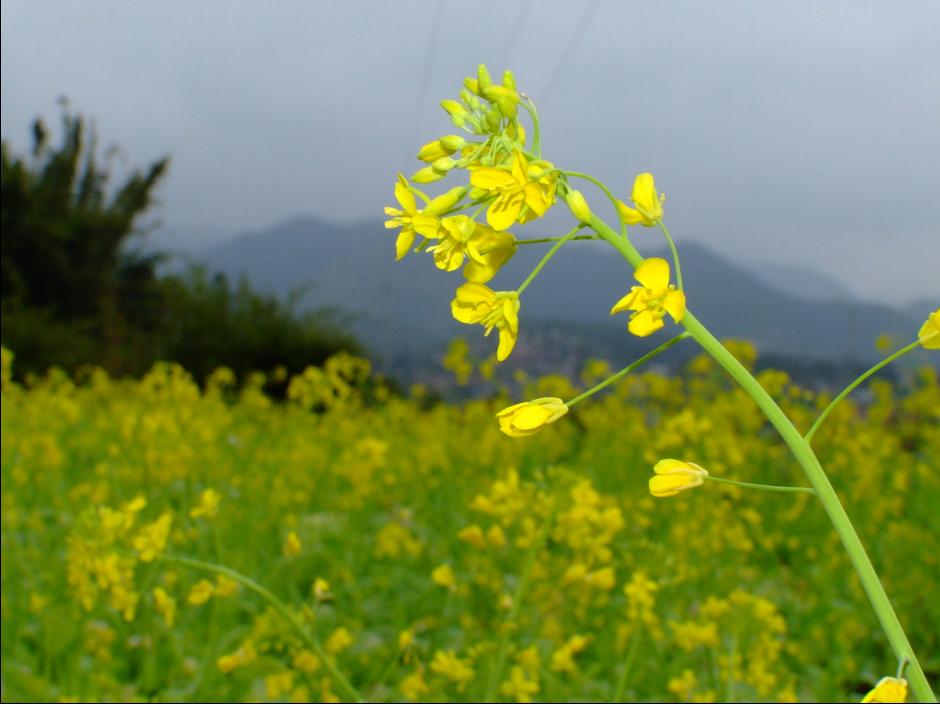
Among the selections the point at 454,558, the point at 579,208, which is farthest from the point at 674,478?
the point at 454,558

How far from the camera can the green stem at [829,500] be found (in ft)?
2.07

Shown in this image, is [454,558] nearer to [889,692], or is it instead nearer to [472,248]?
[472,248]

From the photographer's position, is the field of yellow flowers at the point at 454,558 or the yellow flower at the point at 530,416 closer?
the yellow flower at the point at 530,416

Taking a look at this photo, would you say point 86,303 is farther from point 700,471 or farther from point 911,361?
point 700,471

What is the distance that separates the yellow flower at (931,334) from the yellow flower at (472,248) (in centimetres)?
32

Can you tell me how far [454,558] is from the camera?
3836mm

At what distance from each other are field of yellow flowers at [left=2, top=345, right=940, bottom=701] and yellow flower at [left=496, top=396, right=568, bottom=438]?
90cm

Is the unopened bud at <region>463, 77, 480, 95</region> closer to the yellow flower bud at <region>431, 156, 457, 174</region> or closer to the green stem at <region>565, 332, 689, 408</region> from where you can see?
the yellow flower bud at <region>431, 156, 457, 174</region>

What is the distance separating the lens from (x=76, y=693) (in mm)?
2412

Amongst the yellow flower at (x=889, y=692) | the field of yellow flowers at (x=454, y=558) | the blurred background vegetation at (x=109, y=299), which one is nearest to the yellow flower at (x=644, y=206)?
the yellow flower at (x=889, y=692)

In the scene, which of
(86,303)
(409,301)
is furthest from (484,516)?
(409,301)

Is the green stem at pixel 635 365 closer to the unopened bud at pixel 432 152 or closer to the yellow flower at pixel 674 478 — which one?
the yellow flower at pixel 674 478

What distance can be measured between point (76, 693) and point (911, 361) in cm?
597

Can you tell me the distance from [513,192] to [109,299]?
9194 mm
